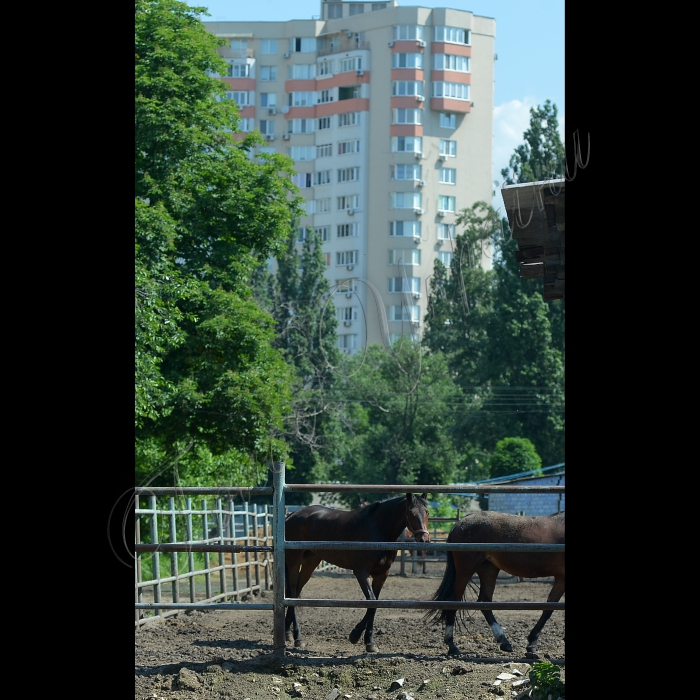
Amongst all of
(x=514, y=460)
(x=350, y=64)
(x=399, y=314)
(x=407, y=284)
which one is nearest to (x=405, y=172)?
(x=407, y=284)

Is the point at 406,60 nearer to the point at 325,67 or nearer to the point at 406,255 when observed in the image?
the point at 325,67

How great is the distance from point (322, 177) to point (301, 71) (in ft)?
28.7

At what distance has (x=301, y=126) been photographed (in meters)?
57.2

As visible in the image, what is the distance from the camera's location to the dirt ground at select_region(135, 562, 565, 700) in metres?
5.46

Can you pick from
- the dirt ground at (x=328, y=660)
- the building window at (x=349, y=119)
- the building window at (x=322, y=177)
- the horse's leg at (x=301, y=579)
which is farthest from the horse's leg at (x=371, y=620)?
the building window at (x=349, y=119)

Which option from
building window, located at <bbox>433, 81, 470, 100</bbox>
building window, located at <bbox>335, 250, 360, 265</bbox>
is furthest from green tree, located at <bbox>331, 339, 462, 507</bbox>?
building window, located at <bbox>433, 81, 470, 100</bbox>

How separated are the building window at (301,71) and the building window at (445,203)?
1265cm

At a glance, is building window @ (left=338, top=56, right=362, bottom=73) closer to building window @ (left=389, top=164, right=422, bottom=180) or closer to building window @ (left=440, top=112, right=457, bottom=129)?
building window @ (left=440, top=112, right=457, bottom=129)

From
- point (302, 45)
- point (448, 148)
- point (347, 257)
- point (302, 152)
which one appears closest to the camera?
point (347, 257)
